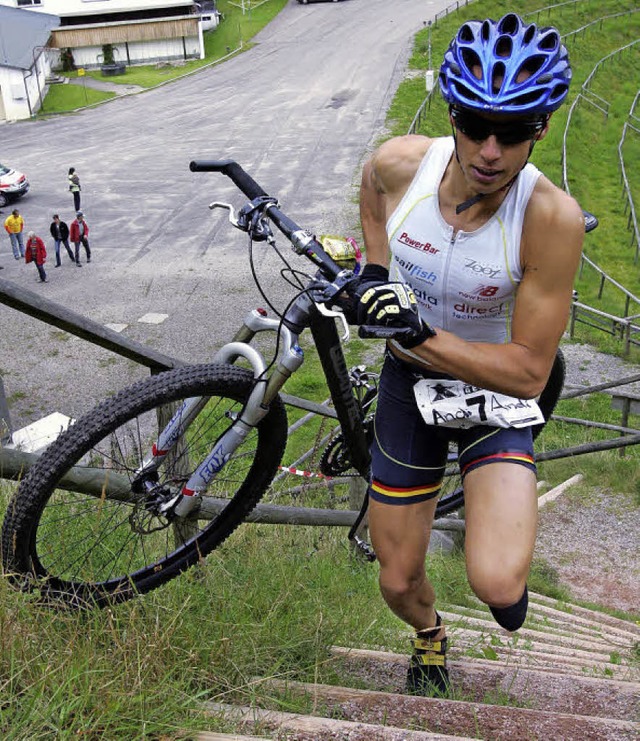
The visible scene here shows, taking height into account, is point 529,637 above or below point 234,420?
below

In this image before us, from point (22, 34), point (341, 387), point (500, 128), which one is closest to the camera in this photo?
point (500, 128)

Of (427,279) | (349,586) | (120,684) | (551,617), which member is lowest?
(551,617)

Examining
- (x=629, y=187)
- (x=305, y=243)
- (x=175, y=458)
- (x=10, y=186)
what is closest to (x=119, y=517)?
(x=175, y=458)

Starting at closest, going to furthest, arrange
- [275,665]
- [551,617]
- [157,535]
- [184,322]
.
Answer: [275,665] < [157,535] < [551,617] < [184,322]

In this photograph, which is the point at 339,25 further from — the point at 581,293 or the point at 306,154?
the point at 581,293

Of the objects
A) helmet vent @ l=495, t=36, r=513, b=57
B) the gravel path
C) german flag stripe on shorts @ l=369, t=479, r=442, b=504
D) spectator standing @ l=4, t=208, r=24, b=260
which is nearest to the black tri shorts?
german flag stripe on shorts @ l=369, t=479, r=442, b=504

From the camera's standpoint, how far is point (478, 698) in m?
3.65

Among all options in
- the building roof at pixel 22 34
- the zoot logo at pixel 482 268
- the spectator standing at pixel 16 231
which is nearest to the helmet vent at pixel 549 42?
the zoot logo at pixel 482 268

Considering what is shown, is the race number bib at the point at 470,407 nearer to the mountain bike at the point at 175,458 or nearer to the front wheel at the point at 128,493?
the mountain bike at the point at 175,458

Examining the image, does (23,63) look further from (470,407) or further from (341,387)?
(470,407)

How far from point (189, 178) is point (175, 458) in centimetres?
2496

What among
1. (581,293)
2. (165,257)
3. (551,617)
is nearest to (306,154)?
(165,257)

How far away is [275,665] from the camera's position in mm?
3145

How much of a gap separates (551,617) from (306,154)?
81.4 feet
